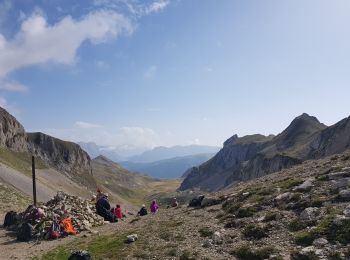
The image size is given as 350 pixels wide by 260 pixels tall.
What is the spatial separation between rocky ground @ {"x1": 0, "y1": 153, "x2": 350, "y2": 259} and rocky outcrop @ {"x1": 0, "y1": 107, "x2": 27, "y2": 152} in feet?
390

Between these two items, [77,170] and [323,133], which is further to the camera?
[77,170]

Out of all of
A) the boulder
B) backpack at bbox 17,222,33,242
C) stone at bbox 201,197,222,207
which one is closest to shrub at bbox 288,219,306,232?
the boulder

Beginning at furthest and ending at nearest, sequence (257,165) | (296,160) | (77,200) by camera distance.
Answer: (257,165), (296,160), (77,200)

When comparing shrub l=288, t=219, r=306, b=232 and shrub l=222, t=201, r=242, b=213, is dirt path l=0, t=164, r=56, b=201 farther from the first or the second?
shrub l=288, t=219, r=306, b=232

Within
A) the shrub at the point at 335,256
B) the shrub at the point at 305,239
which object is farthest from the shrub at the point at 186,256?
the shrub at the point at 335,256

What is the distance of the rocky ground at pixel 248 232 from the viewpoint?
68.6ft

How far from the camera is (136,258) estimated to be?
24.3 metres

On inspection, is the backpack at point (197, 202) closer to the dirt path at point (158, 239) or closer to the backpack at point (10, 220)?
the dirt path at point (158, 239)

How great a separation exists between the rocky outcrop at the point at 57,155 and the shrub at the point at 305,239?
160838mm

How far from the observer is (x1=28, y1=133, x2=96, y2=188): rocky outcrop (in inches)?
7009

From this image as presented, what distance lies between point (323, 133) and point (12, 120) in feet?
365

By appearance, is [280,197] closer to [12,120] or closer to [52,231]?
[52,231]

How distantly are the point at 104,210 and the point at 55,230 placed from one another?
8019mm

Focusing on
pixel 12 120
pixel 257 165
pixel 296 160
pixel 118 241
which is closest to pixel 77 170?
pixel 12 120
